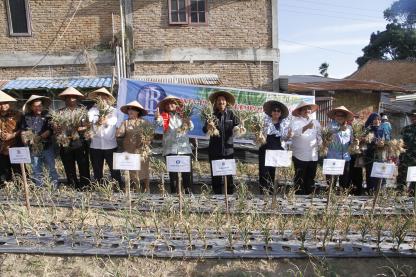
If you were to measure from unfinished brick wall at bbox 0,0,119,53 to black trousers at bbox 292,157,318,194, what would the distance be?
7450mm

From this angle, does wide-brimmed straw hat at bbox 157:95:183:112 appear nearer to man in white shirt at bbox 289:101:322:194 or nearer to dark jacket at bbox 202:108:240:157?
dark jacket at bbox 202:108:240:157

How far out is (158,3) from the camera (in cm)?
1066

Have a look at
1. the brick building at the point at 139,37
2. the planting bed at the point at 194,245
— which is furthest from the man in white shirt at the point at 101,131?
the brick building at the point at 139,37

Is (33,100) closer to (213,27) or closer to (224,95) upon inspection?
(224,95)

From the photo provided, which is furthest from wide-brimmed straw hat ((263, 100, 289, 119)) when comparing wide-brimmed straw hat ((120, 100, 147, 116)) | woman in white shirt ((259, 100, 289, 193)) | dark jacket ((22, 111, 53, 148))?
dark jacket ((22, 111, 53, 148))

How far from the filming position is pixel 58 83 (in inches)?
401

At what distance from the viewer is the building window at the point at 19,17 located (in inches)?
411

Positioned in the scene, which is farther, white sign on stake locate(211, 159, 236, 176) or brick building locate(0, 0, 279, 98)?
brick building locate(0, 0, 279, 98)

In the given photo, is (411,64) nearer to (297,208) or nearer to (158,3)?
(158,3)

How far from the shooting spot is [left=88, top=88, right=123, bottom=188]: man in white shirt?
4953 millimetres

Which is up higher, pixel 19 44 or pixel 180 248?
pixel 19 44

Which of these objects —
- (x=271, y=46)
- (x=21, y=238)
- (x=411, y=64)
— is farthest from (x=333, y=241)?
(x=411, y=64)

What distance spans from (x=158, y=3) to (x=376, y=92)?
364 inches

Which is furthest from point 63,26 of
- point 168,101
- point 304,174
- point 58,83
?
point 304,174
